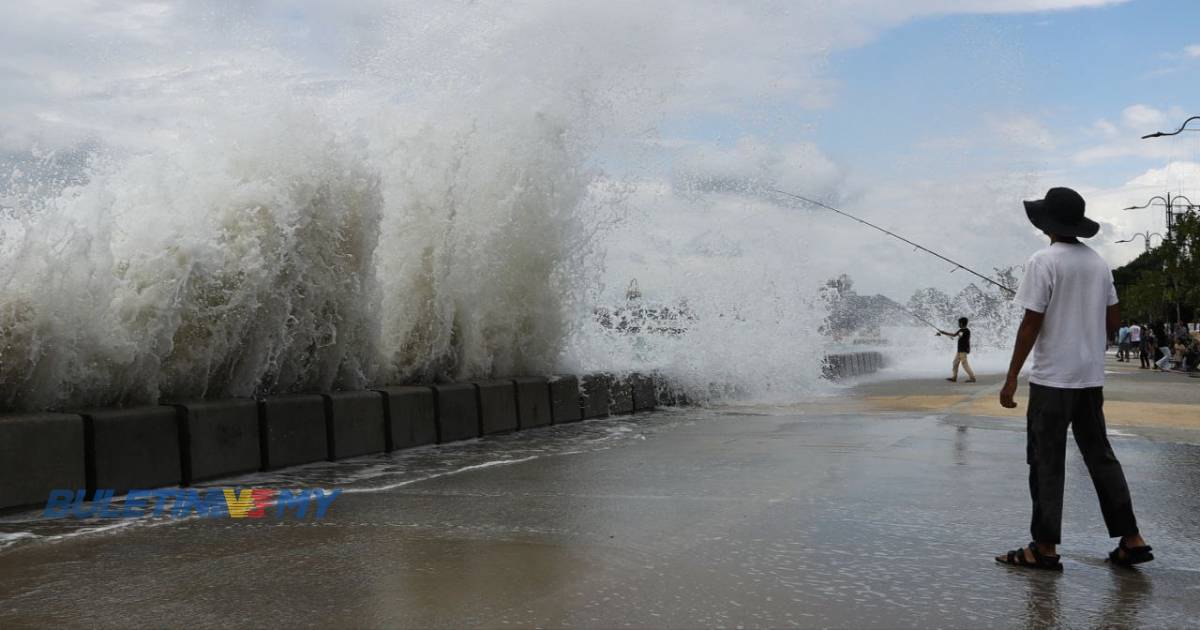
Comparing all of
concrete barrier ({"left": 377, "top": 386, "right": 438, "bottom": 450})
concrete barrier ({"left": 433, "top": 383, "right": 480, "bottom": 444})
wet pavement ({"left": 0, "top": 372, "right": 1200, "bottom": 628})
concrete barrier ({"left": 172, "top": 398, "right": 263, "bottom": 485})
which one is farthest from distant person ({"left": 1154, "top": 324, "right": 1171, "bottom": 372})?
concrete barrier ({"left": 172, "top": 398, "right": 263, "bottom": 485})

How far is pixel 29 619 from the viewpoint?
438cm

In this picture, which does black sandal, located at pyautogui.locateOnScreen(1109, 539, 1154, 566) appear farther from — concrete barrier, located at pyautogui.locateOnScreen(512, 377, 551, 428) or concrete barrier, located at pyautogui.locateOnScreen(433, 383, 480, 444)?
concrete barrier, located at pyautogui.locateOnScreen(512, 377, 551, 428)

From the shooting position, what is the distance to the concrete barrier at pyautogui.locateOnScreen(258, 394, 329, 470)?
893 cm

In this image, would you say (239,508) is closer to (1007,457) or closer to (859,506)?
(859,506)

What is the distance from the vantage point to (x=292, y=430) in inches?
364

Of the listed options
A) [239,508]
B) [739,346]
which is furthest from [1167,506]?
[739,346]

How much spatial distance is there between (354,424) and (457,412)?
5.91ft

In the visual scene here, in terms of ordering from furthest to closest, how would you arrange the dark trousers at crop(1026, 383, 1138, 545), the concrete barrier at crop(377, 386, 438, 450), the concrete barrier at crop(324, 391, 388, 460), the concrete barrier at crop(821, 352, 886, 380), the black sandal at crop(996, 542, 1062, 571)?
the concrete barrier at crop(821, 352, 886, 380), the concrete barrier at crop(377, 386, 438, 450), the concrete barrier at crop(324, 391, 388, 460), the dark trousers at crop(1026, 383, 1138, 545), the black sandal at crop(996, 542, 1062, 571)

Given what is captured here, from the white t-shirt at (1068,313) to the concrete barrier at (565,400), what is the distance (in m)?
8.73

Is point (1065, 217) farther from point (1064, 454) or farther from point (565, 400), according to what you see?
point (565, 400)

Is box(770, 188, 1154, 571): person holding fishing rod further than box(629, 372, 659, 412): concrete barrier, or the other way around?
box(629, 372, 659, 412): concrete barrier

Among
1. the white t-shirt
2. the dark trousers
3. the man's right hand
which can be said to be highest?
the white t-shirt

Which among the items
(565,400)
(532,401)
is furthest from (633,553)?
(565,400)

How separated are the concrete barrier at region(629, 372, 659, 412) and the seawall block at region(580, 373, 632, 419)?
79 centimetres
